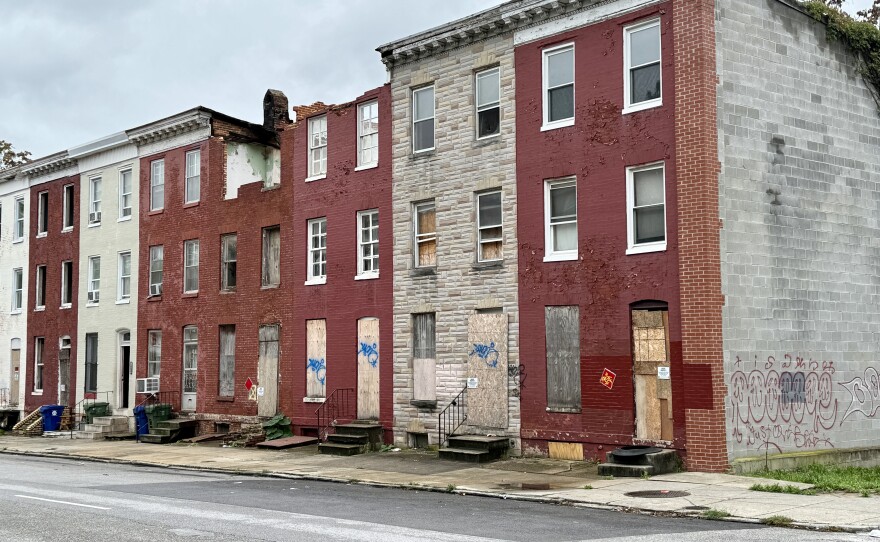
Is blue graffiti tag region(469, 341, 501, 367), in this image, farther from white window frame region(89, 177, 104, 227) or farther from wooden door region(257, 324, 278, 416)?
white window frame region(89, 177, 104, 227)

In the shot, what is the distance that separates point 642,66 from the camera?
2069 centimetres

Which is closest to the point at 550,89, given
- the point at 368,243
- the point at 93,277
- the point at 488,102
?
the point at 488,102

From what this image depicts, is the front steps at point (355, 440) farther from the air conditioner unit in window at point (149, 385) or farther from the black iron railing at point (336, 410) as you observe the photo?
the air conditioner unit in window at point (149, 385)

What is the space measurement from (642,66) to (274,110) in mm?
16746

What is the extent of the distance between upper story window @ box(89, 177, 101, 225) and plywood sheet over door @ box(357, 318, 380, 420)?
51.7 feet

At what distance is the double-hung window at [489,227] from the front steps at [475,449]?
4.37 m

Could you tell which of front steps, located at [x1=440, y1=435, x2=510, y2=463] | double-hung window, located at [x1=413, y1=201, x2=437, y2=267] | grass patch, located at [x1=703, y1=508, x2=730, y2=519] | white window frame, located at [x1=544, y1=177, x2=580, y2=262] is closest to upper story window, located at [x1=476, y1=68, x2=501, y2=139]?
white window frame, located at [x1=544, y1=177, x2=580, y2=262]

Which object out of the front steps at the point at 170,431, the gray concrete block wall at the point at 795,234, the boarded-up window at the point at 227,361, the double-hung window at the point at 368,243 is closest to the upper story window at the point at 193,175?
the boarded-up window at the point at 227,361

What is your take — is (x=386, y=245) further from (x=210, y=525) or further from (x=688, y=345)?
(x=210, y=525)

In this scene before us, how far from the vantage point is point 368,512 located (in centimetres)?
1443

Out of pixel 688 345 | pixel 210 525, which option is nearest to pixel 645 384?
pixel 688 345

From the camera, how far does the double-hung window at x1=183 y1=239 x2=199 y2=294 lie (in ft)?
107

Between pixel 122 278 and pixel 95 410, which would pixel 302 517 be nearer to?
pixel 95 410

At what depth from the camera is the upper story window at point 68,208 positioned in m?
39.2
